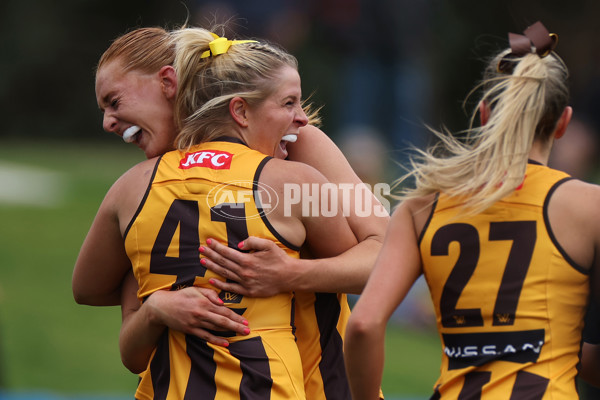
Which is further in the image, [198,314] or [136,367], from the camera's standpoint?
[136,367]

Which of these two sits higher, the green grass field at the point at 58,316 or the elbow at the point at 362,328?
the elbow at the point at 362,328

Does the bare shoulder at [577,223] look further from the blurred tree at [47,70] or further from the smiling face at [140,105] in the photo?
the blurred tree at [47,70]

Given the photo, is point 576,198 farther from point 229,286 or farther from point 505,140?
point 229,286

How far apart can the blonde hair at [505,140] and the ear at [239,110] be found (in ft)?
1.78

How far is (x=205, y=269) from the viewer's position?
273cm

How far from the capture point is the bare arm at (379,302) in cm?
259

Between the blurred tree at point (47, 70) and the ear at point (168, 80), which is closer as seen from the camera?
the ear at point (168, 80)

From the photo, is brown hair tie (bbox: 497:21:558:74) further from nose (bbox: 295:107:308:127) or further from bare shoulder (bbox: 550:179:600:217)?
nose (bbox: 295:107:308:127)

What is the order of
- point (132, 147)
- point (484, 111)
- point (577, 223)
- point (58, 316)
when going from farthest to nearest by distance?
point (132, 147) → point (58, 316) → point (484, 111) → point (577, 223)

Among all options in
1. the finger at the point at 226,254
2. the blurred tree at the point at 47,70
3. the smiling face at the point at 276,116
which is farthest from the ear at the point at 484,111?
the blurred tree at the point at 47,70

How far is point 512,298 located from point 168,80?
4.05ft

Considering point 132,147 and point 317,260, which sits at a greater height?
point 317,260

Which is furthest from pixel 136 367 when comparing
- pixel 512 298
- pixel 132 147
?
pixel 132 147

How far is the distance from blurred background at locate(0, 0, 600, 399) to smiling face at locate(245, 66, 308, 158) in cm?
28
